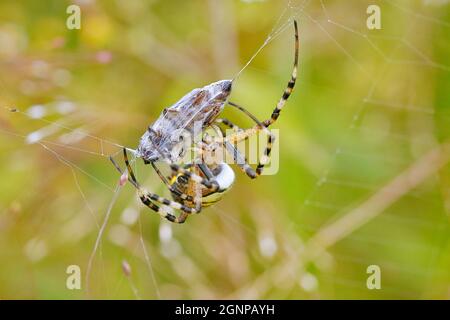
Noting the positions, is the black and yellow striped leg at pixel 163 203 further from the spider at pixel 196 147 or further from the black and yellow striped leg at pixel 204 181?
the black and yellow striped leg at pixel 204 181

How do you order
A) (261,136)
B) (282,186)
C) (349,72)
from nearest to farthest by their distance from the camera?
(261,136), (282,186), (349,72)

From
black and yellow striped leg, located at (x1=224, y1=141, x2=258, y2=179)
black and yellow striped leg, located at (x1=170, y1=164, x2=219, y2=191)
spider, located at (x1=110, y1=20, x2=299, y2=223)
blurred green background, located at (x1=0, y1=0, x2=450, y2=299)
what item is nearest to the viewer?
spider, located at (x1=110, y1=20, x2=299, y2=223)

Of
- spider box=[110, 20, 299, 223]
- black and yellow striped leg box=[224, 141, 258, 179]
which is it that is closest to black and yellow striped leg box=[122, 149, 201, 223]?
spider box=[110, 20, 299, 223]

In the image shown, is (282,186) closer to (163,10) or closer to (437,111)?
(437,111)

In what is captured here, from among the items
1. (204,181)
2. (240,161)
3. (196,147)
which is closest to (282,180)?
(240,161)

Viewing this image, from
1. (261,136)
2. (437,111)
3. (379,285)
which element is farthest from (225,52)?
(379,285)

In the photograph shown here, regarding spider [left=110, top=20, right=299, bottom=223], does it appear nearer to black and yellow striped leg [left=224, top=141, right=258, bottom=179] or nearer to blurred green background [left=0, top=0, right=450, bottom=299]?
black and yellow striped leg [left=224, top=141, right=258, bottom=179]
